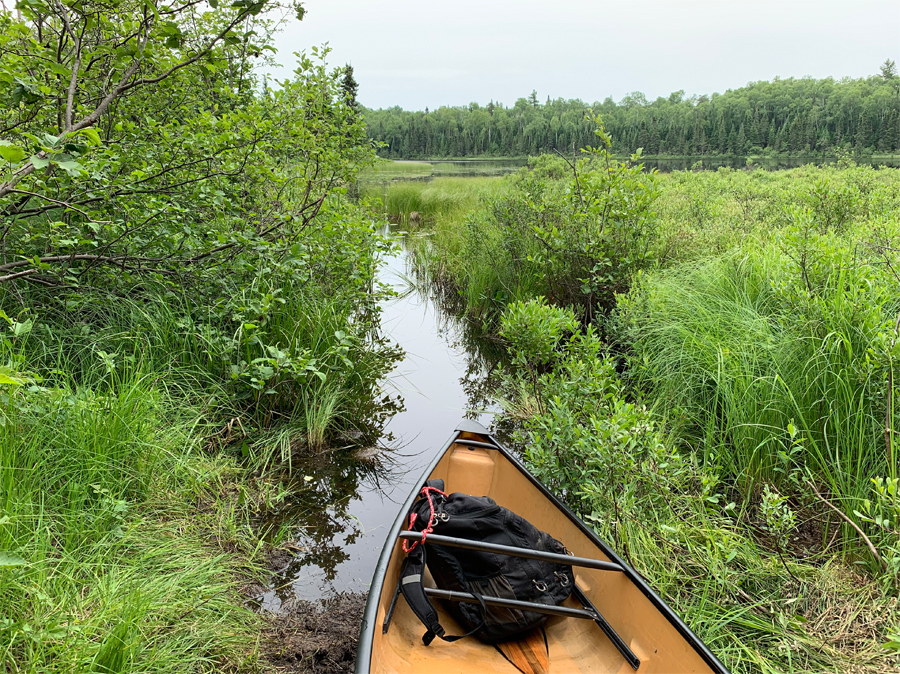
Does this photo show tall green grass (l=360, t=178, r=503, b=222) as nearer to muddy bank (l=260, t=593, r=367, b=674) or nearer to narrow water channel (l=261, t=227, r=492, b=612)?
narrow water channel (l=261, t=227, r=492, b=612)

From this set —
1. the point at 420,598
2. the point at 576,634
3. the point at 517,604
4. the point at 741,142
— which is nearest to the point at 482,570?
the point at 517,604

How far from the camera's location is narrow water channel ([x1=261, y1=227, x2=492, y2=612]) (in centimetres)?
331

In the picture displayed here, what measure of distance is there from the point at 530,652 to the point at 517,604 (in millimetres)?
235

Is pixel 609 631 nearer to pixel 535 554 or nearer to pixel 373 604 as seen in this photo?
pixel 535 554

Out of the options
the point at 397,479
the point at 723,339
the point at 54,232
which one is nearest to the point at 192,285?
A: the point at 54,232

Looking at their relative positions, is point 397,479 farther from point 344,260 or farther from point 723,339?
point 723,339

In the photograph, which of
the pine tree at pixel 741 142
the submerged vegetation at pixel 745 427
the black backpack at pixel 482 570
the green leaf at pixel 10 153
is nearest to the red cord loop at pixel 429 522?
the black backpack at pixel 482 570

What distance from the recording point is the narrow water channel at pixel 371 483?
3.31m

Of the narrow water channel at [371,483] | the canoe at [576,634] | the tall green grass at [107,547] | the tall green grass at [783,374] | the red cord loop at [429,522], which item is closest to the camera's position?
the tall green grass at [107,547]

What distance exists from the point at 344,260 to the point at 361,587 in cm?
332

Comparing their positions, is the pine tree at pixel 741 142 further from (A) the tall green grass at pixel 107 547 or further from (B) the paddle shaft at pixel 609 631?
(A) the tall green grass at pixel 107 547

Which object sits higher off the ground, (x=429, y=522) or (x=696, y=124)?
(x=696, y=124)

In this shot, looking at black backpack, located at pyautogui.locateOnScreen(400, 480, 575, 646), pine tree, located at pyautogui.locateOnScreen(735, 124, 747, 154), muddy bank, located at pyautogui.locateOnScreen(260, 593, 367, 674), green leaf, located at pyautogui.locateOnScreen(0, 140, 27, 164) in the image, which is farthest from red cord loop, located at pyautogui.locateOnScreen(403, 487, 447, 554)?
pine tree, located at pyautogui.locateOnScreen(735, 124, 747, 154)

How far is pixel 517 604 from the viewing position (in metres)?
2.55
